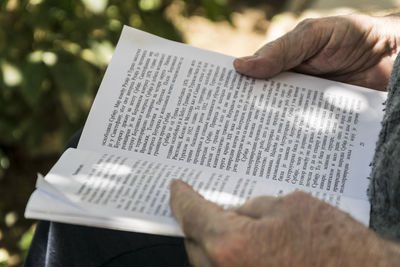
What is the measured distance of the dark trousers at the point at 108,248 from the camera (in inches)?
45.8

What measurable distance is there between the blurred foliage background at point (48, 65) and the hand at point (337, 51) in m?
0.70

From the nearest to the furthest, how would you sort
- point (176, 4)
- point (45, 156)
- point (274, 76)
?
point (274, 76) < point (45, 156) < point (176, 4)

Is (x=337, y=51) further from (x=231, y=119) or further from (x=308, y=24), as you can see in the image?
(x=231, y=119)

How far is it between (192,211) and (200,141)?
28 cm

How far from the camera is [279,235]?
924 millimetres

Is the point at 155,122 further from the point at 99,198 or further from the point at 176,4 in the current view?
the point at 176,4

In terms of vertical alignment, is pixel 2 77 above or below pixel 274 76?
below

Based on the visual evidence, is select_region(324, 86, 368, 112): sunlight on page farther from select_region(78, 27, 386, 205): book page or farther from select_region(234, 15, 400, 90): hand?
select_region(234, 15, 400, 90): hand

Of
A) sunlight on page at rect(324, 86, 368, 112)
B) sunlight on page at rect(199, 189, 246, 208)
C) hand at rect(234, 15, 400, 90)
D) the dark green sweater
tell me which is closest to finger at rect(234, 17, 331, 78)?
hand at rect(234, 15, 400, 90)

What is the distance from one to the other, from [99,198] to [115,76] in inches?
13.9

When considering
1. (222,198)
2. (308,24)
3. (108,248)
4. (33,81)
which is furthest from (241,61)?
(33,81)

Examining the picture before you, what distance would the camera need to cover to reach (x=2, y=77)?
193 centimetres

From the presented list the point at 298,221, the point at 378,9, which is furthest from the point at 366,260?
the point at 378,9

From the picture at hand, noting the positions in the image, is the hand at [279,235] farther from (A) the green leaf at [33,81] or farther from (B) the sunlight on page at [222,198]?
(A) the green leaf at [33,81]
